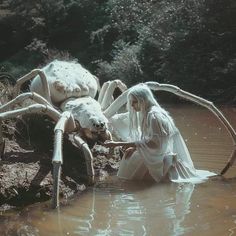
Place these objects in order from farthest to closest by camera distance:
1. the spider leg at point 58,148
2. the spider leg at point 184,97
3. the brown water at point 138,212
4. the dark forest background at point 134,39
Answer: the dark forest background at point 134,39 < the spider leg at point 184,97 < the spider leg at point 58,148 < the brown water at point 138,212

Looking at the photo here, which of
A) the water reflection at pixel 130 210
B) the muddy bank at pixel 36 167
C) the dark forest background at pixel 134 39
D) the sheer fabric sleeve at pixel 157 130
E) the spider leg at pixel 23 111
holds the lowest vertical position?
the water reflection at pixel 130 210

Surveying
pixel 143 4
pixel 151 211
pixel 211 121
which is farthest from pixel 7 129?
pixel 143 4

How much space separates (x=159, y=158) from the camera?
242 inches

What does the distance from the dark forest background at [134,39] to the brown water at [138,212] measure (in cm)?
1029

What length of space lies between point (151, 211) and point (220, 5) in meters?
15.6

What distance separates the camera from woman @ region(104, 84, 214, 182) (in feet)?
20.2

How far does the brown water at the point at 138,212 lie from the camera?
181 inches

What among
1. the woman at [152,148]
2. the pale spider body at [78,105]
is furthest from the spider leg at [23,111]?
the woman at [152,148]

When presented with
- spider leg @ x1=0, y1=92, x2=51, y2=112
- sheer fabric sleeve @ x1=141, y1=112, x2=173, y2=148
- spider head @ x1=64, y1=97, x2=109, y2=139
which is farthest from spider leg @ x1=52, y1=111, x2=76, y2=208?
sheer fabric sleeve @ x1=141, y1=112, x2=173, y2=148

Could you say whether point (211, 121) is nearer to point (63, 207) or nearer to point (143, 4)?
point (63, 207)

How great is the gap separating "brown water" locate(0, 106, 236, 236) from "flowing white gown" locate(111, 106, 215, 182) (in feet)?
0.49

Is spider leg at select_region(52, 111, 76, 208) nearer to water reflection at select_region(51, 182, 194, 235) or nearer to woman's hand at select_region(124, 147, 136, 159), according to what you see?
water reflection at select_region(51, 182, 194, 235)

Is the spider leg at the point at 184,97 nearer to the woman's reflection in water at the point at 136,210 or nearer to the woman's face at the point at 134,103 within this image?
the woman's face at the point at 134,103

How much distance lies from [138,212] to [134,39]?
2048 cm
